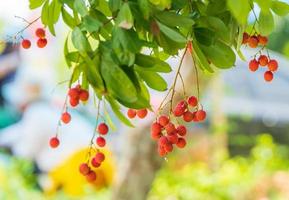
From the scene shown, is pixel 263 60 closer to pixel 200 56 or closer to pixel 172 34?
pixel 200 56

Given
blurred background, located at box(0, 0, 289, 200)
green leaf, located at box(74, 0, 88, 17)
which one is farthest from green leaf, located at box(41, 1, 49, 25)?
blurred background, located at box(0, 0, 289, 200)

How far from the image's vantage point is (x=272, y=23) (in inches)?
34.2

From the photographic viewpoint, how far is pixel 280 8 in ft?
2.85

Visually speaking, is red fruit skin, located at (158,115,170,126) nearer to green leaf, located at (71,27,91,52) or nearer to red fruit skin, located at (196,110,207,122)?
red fruit skin, located at (196,110,207,122)

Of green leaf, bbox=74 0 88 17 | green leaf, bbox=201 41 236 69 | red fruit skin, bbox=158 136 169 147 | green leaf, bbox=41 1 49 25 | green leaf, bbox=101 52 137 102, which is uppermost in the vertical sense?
green leaf, bbox=74 0 88 17

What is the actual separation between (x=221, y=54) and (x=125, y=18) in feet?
0.57

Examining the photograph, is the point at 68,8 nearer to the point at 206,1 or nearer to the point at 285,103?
the point at 206,1

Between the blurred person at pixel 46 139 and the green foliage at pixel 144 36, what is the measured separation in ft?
11.2

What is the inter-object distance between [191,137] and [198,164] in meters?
0.22

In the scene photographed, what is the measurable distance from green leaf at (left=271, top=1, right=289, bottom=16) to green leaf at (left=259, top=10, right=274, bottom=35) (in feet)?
0.04

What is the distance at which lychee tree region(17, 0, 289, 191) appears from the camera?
713mm

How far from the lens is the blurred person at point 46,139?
14.1ft

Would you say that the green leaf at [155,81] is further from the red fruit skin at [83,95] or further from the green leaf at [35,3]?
the green leaf at [35,3]

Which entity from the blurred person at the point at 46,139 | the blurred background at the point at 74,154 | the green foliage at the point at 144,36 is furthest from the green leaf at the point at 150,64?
the blurred person at the point at 46,139
